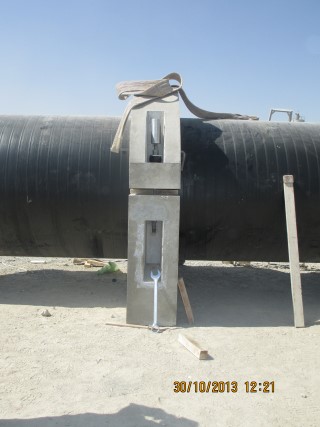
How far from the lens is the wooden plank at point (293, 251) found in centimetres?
489

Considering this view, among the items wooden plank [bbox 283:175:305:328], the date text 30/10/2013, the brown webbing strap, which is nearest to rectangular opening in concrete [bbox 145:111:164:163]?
the brown webbing strap

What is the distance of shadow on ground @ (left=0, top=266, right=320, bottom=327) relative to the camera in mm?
5227

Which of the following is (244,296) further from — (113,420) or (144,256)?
(113,420)

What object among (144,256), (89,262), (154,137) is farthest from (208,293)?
(89,262)

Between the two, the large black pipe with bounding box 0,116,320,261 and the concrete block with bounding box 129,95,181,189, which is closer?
the concrete block with bounding box 129,95,181,189

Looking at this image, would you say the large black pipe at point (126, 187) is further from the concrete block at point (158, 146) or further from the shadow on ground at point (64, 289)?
the shadow on ground at point (64, 289)

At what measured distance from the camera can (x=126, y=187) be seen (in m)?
5.43

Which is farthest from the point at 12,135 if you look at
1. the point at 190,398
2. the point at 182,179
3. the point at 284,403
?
the point at 284,403

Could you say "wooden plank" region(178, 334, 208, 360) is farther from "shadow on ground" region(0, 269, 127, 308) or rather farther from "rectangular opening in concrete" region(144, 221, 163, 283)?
"shadow on ground" region(0, 269, 127, 308)

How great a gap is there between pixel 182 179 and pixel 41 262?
3.92 meters

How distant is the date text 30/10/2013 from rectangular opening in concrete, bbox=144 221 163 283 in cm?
165

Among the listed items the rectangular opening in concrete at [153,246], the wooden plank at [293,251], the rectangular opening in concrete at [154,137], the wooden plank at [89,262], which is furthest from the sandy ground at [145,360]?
the rectangular opening in concrete at [154,137]

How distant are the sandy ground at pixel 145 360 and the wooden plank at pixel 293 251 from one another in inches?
7.7

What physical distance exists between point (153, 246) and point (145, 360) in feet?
4.66
